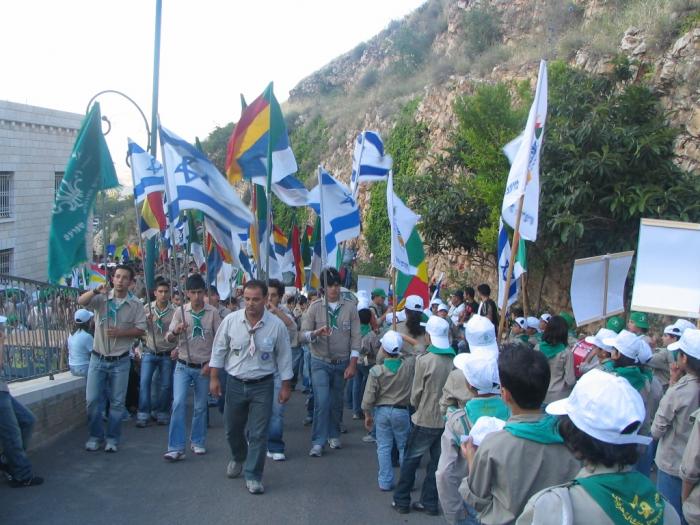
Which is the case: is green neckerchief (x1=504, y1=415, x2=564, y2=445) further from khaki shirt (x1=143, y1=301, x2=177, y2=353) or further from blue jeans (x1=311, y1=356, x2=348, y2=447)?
khaki shirt (x1=143, y1=301, x2=177, y2=353)

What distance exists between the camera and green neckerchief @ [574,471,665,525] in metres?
2.52

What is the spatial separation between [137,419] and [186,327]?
86.9 inches

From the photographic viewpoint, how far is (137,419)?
9.34 meters

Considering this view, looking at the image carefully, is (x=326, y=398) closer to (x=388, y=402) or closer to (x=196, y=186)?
(x=388, y=402)

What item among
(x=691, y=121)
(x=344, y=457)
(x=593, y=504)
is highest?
(x=691, y=121)

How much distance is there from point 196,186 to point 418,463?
3.81 meters

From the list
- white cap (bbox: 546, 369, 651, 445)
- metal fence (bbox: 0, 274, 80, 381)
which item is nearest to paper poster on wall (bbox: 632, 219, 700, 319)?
white cap (bbox: 546, 369, 651, 445)

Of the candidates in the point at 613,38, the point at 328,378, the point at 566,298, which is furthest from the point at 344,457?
the point at 613,38

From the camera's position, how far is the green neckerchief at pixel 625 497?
8.26 ft

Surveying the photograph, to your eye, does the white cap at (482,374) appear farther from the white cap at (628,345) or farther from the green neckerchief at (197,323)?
the green neckerchief at (197,323)

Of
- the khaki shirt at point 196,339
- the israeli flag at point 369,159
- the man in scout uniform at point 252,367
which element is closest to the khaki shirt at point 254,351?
the man in scout uniform at point 252,367

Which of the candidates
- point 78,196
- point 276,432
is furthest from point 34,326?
point 276,432

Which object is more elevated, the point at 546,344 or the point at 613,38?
the point at 613,38

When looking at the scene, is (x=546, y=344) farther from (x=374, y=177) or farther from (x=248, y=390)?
(x=374, y=177)
